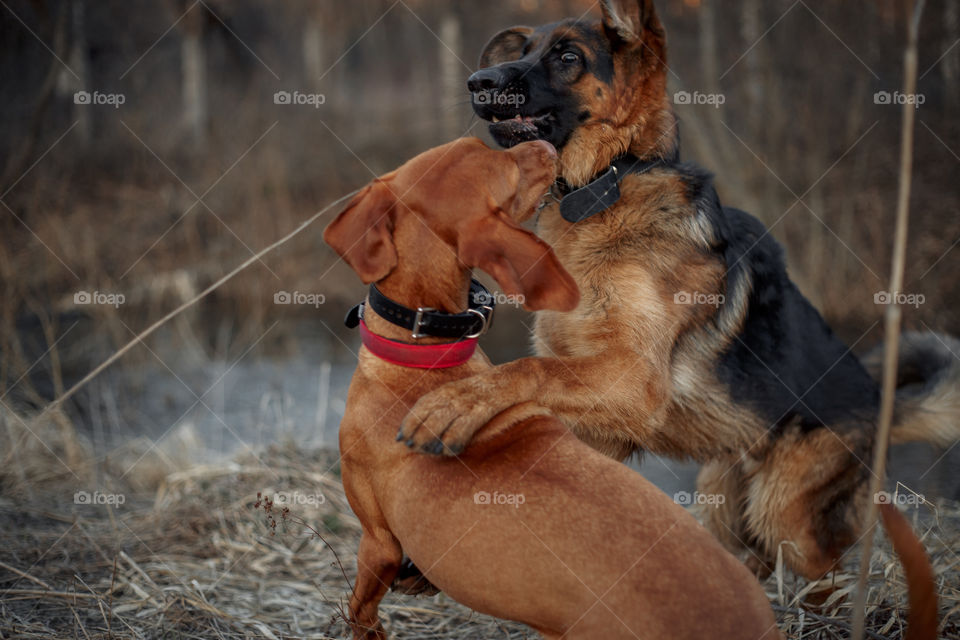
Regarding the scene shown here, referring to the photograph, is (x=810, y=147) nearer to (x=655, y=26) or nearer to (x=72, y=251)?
(x=655, y=26)

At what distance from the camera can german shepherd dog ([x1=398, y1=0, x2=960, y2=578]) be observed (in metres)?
3.12

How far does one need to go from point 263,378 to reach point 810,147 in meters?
7.03

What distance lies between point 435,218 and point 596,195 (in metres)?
0.91

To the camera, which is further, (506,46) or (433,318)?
(506,46)

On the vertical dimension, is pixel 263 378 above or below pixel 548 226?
below

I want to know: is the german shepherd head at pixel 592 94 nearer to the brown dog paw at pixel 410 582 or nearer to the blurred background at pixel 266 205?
the blurred background at pixel 266 205

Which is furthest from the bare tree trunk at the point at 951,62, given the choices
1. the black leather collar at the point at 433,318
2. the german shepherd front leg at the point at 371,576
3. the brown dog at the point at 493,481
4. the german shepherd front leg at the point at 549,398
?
the german shepherd front leg at the point at 371,576

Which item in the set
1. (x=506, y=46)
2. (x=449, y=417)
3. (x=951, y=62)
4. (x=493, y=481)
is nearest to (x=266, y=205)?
(x=506, y=46)

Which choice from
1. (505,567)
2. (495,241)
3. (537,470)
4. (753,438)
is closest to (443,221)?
(495,241)

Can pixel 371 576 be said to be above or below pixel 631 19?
below

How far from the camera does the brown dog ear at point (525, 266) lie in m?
2.31

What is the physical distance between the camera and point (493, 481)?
230 cm

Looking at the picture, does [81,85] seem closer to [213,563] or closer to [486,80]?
[213,563]

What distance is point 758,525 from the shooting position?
11.4 ft
